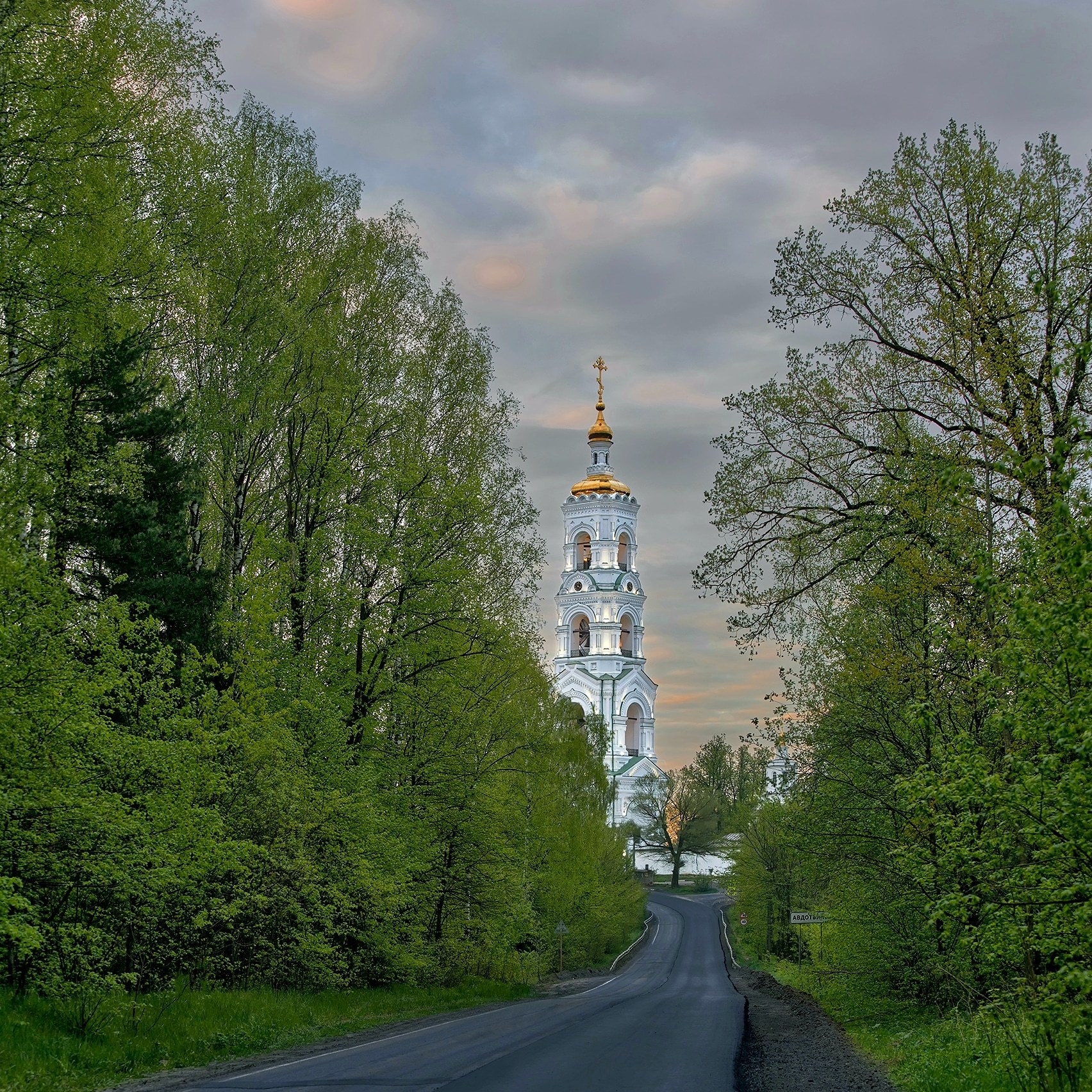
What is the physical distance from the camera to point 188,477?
20.5 m

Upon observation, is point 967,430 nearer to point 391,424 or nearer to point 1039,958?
point 1039,958

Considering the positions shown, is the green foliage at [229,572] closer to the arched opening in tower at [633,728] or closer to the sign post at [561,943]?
the sign post at [561,943]

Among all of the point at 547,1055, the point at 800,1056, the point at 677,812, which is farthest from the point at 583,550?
the point at 547,1055

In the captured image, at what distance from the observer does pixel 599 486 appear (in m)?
95.9

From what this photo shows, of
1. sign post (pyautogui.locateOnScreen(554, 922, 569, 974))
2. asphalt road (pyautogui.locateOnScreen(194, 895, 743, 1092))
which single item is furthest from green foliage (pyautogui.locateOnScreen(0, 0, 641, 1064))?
sign post (pyautogui.locateOnScreen(554, 922, 569, 974))

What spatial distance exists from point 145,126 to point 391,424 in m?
8.25

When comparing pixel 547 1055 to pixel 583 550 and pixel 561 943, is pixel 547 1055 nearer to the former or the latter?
pixel 561 943

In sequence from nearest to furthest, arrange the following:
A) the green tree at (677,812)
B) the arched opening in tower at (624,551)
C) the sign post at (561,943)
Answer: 1. the sign post at (561,943)
2. the green tree at (677,812)
3. the arched opening in tower at (624,551)

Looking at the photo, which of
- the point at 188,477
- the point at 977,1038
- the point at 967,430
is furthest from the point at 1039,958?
the point at 188,477

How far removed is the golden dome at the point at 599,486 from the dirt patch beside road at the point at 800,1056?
70789 mm

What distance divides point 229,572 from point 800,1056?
14.1 meters

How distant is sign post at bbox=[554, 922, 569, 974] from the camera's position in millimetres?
35844

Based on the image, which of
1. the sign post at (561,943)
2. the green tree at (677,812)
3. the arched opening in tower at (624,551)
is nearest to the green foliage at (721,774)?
the green tree at (677,812)

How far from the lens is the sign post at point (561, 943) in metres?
35.8
